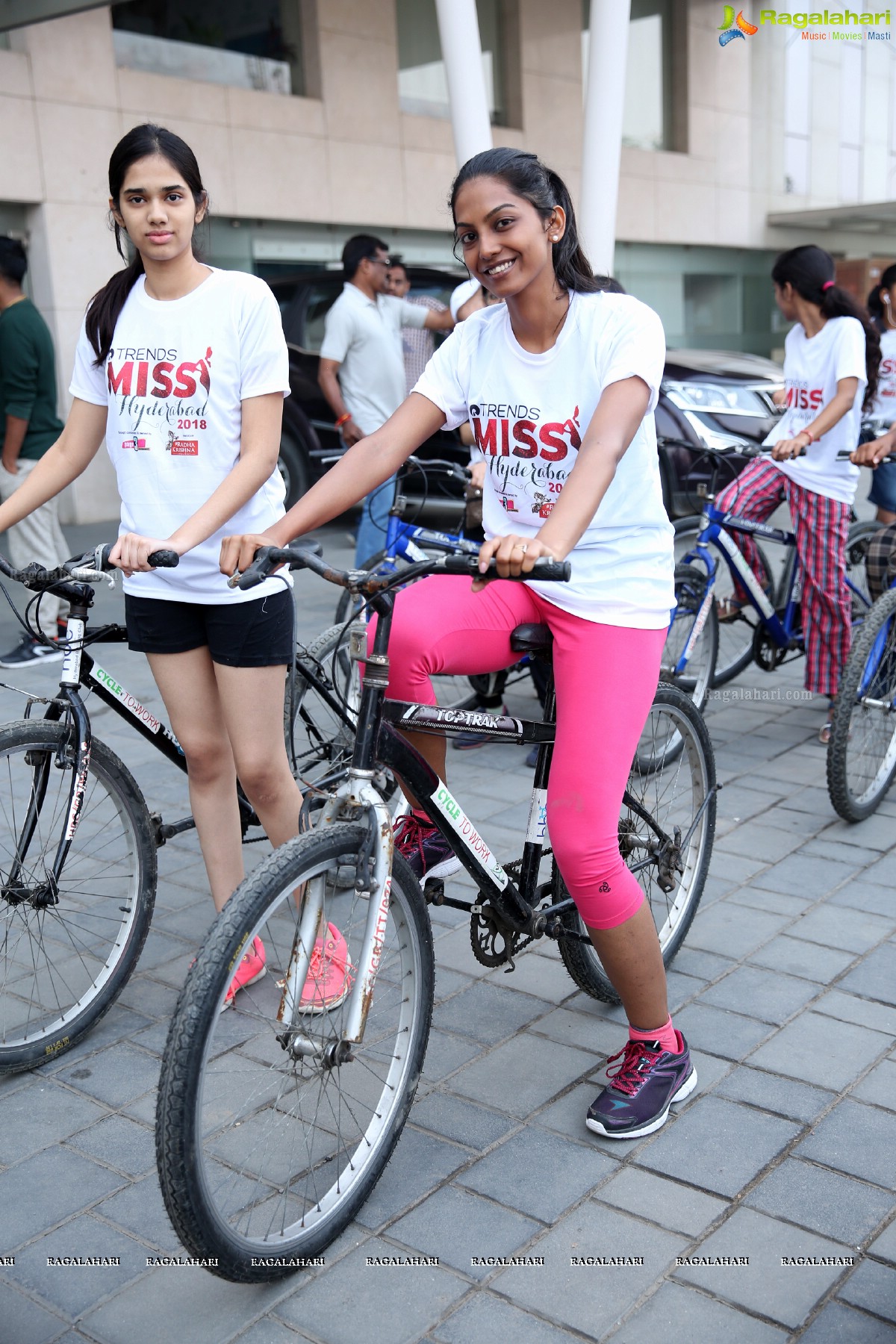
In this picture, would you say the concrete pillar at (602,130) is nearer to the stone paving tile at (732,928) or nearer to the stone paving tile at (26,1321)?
the stone paving tile at (732,928)

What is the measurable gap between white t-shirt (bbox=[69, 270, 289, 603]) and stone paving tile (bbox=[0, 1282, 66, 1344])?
58.4 inches

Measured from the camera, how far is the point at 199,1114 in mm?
2133

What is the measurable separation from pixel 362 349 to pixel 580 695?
4.89 m

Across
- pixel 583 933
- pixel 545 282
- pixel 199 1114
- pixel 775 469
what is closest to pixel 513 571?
pixel 545 282

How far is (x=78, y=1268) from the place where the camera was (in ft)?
7.93

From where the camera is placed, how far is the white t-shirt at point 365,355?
7074mm

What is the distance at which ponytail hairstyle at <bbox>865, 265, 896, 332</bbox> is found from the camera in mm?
6367

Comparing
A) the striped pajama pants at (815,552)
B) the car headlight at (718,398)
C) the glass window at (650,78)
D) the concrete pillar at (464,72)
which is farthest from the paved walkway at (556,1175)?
the glass window at (650,78)

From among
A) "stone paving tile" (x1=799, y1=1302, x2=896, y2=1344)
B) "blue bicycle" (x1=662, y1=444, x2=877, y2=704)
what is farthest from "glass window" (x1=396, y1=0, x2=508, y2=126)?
"stone paving tile" (x1=799, y1=1302, x2=896, y2=1344)

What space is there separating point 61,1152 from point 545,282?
208 centimetres

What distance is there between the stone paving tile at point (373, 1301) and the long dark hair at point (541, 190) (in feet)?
6.31

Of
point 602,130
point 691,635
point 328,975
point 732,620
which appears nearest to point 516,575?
point 328,975

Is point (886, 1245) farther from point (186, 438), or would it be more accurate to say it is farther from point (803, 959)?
point (186, 438)

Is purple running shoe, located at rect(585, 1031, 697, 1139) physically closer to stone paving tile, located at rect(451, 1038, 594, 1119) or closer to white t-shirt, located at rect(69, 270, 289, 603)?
stone paving tile, located at rect(451, 1038, 594, 1119)
